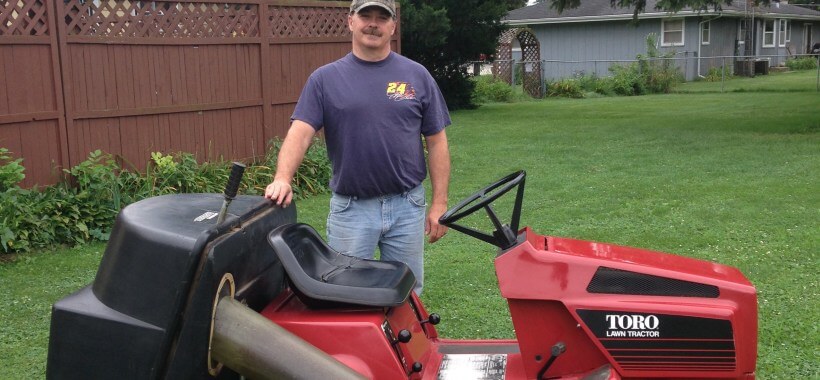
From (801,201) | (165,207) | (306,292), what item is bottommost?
Answer: (801,201)

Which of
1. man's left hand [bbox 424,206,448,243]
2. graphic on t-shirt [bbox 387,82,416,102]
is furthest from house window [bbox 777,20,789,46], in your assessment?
graphic on t-shirt [bbox 387,82,416,102]

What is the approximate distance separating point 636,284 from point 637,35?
3436 centimetres

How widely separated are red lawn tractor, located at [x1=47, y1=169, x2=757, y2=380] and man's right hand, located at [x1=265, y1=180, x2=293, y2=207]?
0.12ft

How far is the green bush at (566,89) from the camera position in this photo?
2692cm

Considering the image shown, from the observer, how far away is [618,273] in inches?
122

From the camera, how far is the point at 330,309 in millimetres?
3189

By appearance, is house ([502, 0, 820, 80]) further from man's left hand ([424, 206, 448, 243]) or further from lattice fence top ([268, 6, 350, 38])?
man's left hand ([424, 206, 448, 243])

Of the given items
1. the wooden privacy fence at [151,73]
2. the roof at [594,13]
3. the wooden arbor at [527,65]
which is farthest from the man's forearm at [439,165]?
the roof at [594,13]

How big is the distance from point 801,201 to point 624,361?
618cm

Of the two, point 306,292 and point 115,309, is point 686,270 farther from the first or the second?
point 115,309

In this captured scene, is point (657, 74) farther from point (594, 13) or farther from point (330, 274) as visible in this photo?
point (330, 274)

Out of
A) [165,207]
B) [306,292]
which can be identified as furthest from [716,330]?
[165,207]

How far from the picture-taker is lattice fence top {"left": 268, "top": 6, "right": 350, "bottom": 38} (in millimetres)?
10023

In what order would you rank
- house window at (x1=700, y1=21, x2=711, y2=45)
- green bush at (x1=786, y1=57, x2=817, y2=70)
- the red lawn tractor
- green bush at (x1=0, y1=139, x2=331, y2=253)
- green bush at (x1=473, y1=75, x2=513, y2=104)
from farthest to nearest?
green bush at (x1=786, y1=57, x2=817, y2=70) < house window at (x1=700, y1=21, x2=711, y2=45) < green bush at (x1=473, y1=75, x2=513, y2=104) < green bush at (x1=0, y1=139, x2=331, y2=253) < the red lawn tractor
